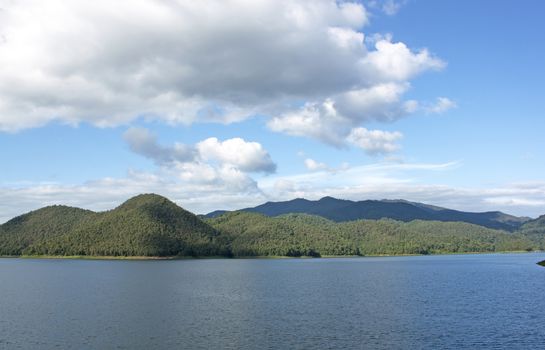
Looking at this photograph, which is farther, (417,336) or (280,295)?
(280,295)

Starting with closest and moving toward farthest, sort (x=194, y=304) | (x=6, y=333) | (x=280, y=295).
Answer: (x=6, y=333) < (x=194, y=304) < (x=280, y=295)

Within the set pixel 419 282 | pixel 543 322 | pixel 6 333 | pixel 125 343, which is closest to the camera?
pixel 125 343

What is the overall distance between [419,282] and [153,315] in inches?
4034

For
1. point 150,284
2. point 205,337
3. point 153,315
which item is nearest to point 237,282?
point 150,284

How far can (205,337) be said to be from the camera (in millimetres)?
78375

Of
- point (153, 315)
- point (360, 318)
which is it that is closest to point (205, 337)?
point (153, 315)

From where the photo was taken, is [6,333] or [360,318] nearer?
[6,333]

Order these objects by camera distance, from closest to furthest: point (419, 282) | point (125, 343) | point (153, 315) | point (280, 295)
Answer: point (125, 343)
point (153, 315)
point (280, 295)
point (419, 282)

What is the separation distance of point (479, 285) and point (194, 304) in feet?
308

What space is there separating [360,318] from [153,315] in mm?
39957

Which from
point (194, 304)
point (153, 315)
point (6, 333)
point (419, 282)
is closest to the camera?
point (6, 333)

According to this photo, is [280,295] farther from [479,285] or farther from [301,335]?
[479,285]

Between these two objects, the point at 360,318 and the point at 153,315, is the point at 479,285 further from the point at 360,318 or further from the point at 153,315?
the point at 153,315

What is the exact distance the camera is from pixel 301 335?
7900 cm
